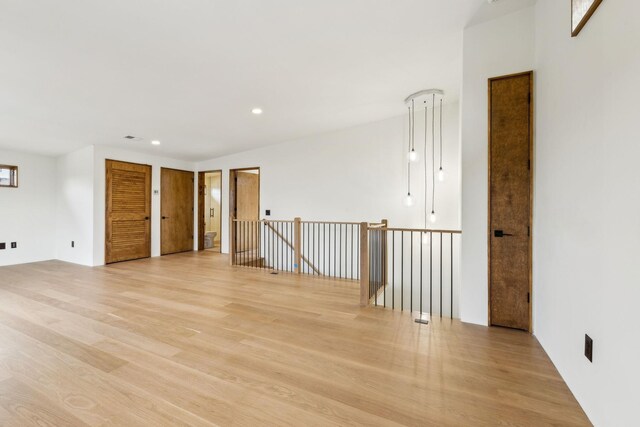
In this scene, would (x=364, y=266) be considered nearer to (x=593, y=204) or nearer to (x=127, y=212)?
(x=593, y=204)

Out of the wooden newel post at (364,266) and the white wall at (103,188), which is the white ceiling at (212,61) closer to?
the white wall at (103,188)

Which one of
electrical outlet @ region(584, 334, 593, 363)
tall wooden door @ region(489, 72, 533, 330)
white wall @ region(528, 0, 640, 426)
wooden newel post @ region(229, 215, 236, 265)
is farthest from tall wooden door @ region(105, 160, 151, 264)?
electrical outlet @ region(584, 334, 593, 363)

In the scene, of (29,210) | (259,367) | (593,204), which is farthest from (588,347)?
(29,210)

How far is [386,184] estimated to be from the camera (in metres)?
5.25

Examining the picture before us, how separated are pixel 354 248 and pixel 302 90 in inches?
121

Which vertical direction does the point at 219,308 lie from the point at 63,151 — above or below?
below

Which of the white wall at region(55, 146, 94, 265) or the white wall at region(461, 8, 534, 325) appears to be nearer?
the white wall at region(461, 8, 534, 325)

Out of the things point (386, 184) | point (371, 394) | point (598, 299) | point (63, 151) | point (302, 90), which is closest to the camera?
point (598, 299)

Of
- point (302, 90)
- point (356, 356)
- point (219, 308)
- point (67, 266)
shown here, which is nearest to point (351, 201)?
point (302, 90)

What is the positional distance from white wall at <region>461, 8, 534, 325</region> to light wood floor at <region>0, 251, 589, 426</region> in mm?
399

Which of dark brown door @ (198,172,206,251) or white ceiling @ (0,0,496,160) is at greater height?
white ceiling @ (0,0,496,160)

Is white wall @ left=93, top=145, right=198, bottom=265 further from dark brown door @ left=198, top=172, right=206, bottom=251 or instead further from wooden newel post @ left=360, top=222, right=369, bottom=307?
wooden newel post @ left=360, top=222, right=369, bottom=307

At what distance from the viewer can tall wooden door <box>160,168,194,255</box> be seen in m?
6.82

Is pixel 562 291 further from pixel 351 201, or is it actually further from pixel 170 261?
pixel 170 261
